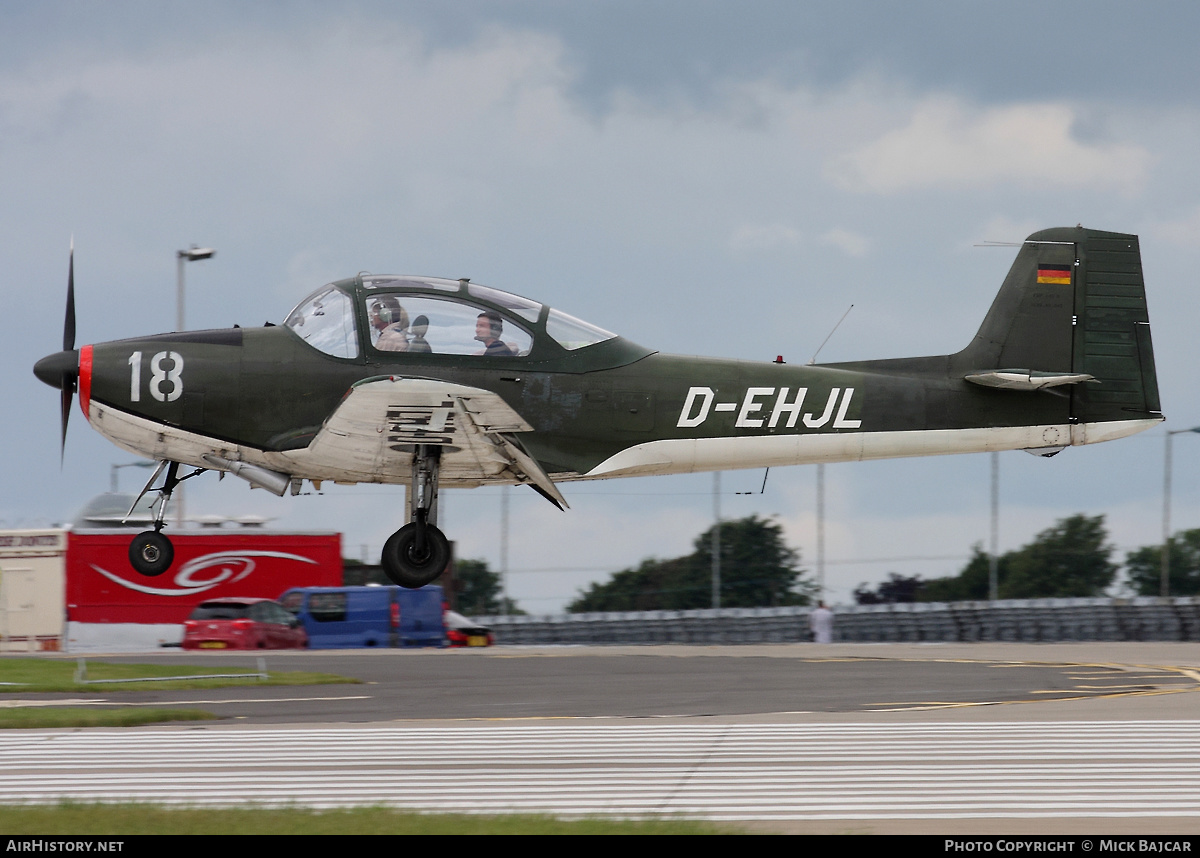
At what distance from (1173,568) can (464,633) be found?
35511mm

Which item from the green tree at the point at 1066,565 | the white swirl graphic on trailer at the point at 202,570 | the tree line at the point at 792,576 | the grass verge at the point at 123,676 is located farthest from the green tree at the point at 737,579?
the grass verge at the point at 123,676

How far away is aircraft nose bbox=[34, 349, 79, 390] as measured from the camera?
12.3 m

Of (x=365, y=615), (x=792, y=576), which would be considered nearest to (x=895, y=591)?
(x=792, y=576)

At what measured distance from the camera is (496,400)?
11383 mm

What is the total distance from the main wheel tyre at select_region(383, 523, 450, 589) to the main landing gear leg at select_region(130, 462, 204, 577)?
1.96m

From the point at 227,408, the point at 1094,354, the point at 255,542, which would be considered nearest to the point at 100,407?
the point at 227,408

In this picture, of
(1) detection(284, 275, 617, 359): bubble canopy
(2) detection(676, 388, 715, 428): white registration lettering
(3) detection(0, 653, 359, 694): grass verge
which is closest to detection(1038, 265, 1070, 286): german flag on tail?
(2) detection(676, 388, 715, 428): white registration lettering

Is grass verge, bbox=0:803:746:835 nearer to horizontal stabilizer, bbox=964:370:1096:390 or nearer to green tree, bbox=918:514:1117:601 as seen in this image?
horizontal stabilizer, bbox=964:370:1096:390

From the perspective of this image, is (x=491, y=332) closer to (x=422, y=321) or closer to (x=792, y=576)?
(x=422, y=321)

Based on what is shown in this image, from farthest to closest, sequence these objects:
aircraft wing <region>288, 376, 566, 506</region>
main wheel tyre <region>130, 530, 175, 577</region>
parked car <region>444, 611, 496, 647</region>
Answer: parked car <region>444, 611, 496, 647</region>, main wheel tyre <region>130, 530, 175, 577</region>, aircraft wing <region>288, 376, 566, 506</region>

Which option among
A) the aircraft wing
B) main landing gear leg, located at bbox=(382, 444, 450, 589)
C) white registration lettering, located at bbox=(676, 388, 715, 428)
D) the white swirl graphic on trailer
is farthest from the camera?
the white swirl graphic on trailer

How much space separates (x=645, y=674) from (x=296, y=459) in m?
9.18

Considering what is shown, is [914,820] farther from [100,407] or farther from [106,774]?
[100,407]

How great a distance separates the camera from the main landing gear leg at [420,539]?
39.4 ft
